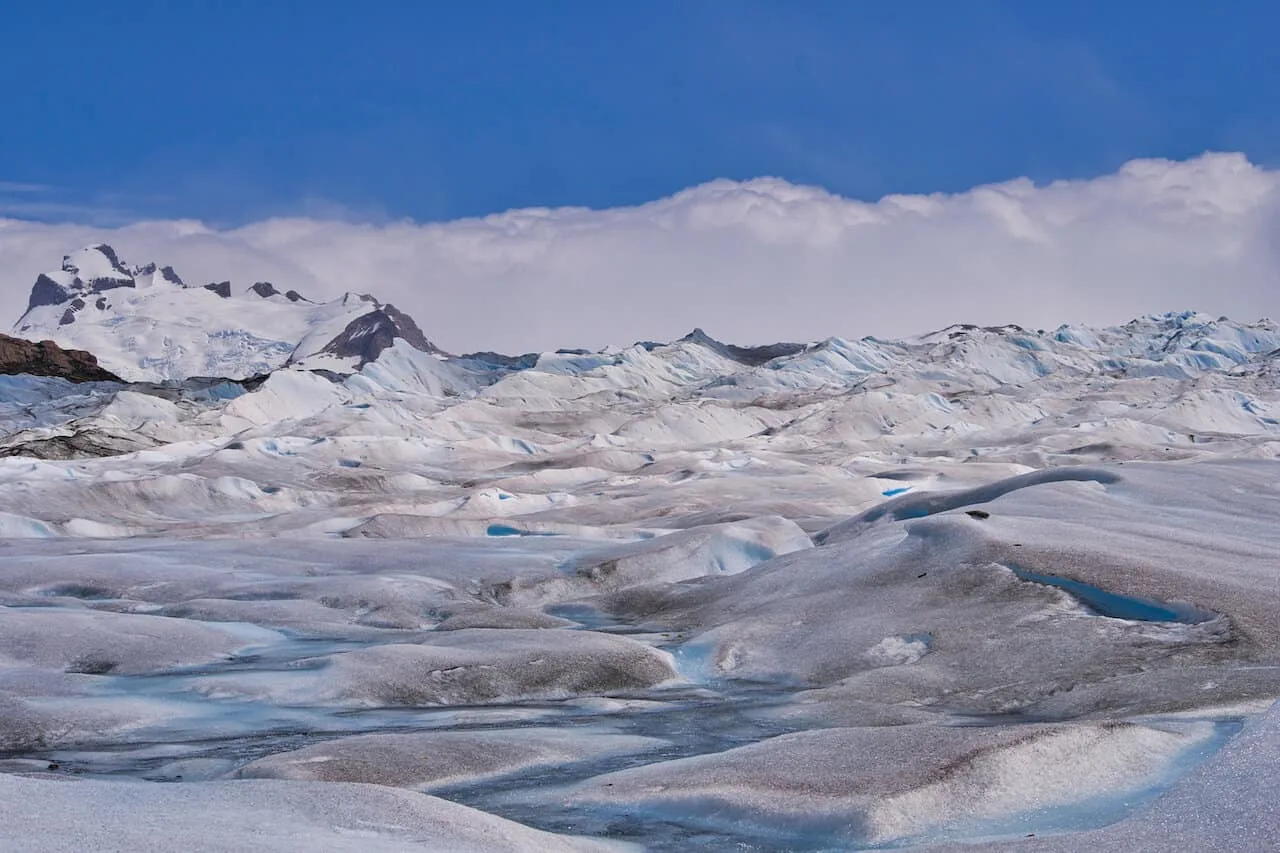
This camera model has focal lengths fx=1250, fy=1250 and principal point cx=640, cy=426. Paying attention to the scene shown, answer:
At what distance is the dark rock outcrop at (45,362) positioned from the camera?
4503 inches

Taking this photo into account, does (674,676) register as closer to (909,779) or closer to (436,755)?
(436,755)

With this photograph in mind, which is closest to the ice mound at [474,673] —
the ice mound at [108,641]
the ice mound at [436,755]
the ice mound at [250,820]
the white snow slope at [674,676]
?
the white snow slope at [674,676]

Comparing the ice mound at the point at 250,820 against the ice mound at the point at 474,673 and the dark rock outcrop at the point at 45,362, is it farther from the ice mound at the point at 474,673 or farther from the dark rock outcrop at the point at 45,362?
the dark rock outcrop at the point at 45,362

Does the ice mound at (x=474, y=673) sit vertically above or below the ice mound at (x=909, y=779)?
above

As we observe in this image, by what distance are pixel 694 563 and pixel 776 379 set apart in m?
106

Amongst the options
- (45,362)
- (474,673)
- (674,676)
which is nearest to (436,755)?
(474,673)

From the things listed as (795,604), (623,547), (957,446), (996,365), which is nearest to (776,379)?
(996,365)

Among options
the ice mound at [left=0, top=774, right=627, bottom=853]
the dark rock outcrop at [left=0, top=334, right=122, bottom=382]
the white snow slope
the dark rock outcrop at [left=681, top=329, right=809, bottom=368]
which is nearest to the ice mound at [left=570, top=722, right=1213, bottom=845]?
the white snow slope

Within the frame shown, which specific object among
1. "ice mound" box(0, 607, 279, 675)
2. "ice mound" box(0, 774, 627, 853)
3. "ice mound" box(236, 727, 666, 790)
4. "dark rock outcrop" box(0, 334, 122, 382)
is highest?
"dark rock outcrop" box(0, 334, 122, 382)

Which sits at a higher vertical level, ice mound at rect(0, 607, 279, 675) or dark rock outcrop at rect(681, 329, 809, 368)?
dark rock outcrop at rect(681, 329, 809, 368)

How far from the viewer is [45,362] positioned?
118938 millimetres

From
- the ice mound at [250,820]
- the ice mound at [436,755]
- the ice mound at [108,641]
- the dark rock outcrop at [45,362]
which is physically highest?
the dark rock outcrop at [45,362]

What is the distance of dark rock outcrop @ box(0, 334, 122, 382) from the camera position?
11438 cm

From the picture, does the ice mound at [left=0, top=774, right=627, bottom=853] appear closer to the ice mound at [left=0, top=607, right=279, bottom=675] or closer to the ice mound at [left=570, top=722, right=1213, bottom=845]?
the ice mound at [left=570, top=722, right=1213, bottom=845]
